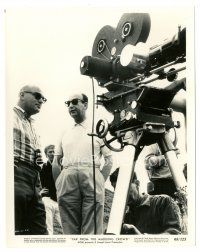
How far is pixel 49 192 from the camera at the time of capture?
2051 millimetres

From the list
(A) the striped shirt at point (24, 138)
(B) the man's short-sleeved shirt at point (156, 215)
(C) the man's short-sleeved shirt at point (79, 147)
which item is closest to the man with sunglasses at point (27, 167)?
(A) the striped shirt at point (24, 138)

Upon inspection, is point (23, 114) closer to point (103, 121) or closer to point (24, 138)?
point (24, 138)

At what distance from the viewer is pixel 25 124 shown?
6.76 feet

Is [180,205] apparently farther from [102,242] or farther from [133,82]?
[133,82]

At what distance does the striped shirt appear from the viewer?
2.06 meters

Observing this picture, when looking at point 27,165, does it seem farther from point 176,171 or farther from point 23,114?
point 176,171

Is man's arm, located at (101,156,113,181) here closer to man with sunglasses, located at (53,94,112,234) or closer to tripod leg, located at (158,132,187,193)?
man with sunglasses, located at (53,94,112,234)

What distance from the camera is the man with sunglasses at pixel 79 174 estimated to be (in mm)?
2031

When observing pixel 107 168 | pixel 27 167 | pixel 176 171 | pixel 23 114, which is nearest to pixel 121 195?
pixel 107 168

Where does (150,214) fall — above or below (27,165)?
below

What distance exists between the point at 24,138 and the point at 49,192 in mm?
226

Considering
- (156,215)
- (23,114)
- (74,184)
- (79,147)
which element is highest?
(23,114)

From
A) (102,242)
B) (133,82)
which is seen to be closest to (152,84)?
(133,82)

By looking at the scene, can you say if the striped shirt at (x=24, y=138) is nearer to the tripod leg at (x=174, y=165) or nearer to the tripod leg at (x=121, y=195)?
the tripod leg at (x=121, y=195)
